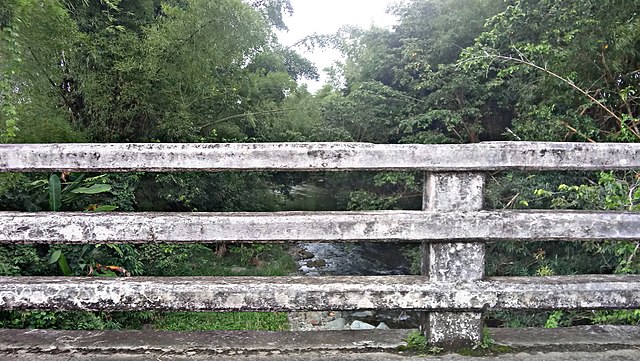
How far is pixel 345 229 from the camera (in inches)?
76.9

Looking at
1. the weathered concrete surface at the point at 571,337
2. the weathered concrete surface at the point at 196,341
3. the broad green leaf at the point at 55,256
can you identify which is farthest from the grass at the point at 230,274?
the weathered concrete surface at the point at 571,337

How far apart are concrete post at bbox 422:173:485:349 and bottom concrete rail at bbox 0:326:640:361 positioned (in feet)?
0.31

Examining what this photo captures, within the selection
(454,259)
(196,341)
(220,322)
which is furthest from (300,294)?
(220,322)

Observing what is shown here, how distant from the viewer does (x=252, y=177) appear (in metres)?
11.7

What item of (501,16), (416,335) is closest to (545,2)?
(501,16)

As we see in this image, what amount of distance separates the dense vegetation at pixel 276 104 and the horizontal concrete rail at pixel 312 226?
2.51m

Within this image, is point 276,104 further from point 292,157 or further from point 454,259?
point 454,259

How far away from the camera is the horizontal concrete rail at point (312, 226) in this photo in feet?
6.27

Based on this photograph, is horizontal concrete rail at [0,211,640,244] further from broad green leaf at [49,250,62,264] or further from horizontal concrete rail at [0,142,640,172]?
broad green leaf at [49,250,62,264]

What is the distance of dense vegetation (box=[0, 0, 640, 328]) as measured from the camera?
5281 millimetres

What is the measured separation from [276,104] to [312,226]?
38.3 feet

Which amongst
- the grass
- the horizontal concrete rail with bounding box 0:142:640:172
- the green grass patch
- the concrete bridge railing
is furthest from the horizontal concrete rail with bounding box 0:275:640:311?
the green grass patch

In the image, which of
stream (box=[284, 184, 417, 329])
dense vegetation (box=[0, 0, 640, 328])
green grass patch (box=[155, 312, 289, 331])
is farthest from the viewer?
stream (box=[284, 184, 417, 329])

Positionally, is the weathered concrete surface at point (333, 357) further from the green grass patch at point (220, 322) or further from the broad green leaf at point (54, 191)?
the green grass patch at point (220, 322)
